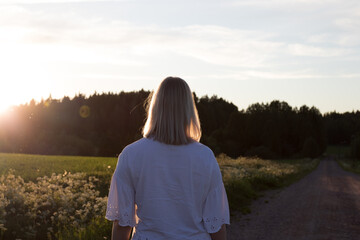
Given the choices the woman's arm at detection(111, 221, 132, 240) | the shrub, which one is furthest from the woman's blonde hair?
the shrub

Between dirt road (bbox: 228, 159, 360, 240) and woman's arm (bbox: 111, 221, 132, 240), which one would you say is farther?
dirt road (bbox: 228, 159, 360, 240)

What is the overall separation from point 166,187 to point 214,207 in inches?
13.7

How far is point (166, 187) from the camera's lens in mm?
2531

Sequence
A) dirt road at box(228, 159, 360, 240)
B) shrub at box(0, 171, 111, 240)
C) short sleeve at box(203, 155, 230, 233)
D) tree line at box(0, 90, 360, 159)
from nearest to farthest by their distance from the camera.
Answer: short sleeve at box(203, 155, 230, 233) → shrub at box(0, 171, 111, 240) → dirt road at box(228, 159, 360, 240) → tree line at box(0, 90, 360, 159)

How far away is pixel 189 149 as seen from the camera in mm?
2559

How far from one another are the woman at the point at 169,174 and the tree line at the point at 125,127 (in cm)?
5378

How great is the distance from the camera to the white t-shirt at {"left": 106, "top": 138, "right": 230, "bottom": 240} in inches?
99.3

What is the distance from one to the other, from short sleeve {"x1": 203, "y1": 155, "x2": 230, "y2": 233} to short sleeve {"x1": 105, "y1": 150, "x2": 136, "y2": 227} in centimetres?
46

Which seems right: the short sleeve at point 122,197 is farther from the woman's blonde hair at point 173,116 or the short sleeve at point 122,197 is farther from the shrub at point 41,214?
the shrub at point 41,214

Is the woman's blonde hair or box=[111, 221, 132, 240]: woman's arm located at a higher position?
the woman's blonde hair

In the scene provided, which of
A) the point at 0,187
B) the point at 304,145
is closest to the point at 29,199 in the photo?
the point at 0,187

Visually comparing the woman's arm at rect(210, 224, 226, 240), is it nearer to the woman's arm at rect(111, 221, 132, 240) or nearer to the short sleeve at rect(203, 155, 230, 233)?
the short sleeve at rect(203, 155, 230, 233)

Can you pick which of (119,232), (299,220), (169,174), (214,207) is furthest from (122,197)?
(299,220)

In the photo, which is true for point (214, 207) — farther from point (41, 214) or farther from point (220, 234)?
point (41, 214)
